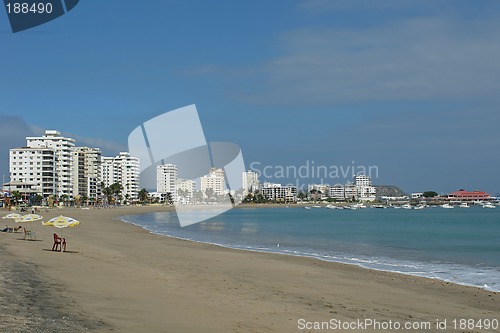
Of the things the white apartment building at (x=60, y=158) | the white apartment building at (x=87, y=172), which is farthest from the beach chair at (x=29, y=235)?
the white apartment building at (x=87, y=172)

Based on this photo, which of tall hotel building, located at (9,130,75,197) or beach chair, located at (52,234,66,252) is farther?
tall hotel building, located at (9,130,75,197)

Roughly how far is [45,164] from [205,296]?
465 feet

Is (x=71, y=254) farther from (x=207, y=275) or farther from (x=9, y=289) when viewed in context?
(x=9, y=289)

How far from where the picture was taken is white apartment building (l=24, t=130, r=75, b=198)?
14875 cm

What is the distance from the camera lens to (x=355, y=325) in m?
10.2

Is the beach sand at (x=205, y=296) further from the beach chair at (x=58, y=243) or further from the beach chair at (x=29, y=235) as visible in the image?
the beach chair at (x=29, y=235)

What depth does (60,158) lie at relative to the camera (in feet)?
493

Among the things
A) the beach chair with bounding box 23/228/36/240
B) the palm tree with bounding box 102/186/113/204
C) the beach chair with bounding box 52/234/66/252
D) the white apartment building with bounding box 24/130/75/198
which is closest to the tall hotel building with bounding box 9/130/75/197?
the white apartment building with bounding box 24/130/75/198

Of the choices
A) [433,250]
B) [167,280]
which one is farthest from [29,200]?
[167,280]

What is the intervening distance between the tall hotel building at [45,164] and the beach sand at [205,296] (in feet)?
428

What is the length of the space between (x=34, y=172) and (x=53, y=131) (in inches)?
767

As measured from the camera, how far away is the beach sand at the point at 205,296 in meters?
9.19

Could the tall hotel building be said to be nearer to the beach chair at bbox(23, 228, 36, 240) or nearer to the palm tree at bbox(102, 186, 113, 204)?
the palm tree at bbox(102, 186, 113, 204)

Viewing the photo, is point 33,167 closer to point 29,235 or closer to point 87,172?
point 87,172
